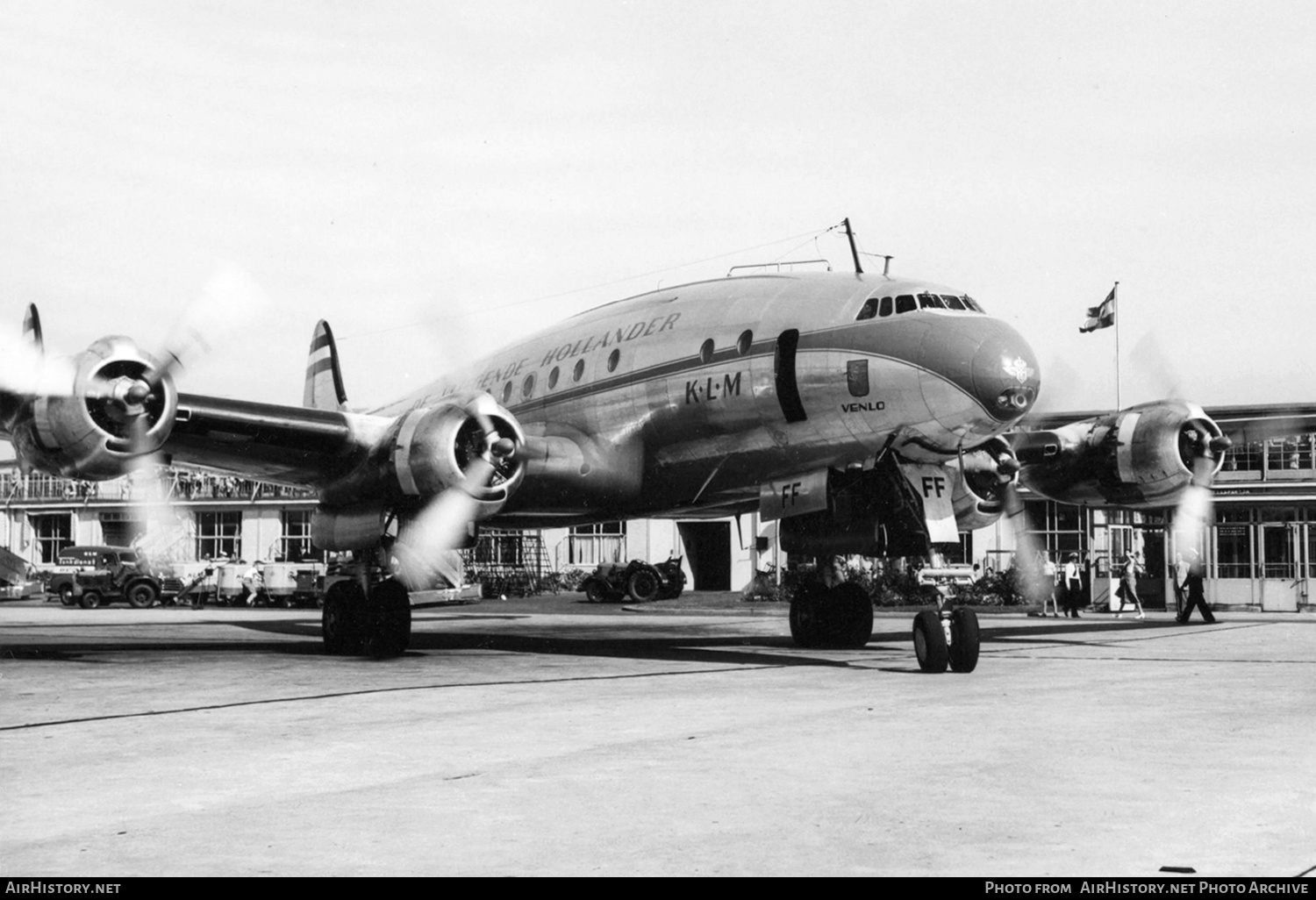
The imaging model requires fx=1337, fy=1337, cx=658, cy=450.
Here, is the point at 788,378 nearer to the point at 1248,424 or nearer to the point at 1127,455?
the point at 1127,455

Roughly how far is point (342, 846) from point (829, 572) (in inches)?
586

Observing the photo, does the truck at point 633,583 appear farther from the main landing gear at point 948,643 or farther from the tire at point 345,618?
the main landing gear at point 948,643

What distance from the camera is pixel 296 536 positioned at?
6412cm

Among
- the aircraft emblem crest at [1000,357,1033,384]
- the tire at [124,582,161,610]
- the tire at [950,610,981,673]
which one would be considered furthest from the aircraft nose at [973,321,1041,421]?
the tire at [124,582,161,610]

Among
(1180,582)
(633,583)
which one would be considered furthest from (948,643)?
(633,583)

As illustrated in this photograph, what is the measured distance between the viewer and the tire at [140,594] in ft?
149

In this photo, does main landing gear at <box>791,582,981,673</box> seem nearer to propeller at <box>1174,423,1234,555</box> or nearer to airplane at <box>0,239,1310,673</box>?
airplane at <box>0,239,1310,673</box>

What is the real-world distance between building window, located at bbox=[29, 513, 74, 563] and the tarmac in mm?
63325

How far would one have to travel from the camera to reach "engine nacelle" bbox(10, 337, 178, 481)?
48.8 feet

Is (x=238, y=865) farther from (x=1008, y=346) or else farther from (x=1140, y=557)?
(x=1140, y=557)

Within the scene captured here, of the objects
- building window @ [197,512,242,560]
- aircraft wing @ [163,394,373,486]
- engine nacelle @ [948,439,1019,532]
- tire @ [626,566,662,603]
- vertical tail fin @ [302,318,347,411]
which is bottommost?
tire @ [626,566,662,603]

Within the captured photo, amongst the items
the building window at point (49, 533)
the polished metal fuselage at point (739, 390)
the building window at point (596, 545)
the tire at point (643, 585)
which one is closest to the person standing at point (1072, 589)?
the tire at point (643, 585)

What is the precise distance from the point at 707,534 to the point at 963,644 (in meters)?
37.7

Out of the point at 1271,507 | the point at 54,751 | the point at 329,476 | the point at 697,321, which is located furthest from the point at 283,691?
the point at 1271,507
